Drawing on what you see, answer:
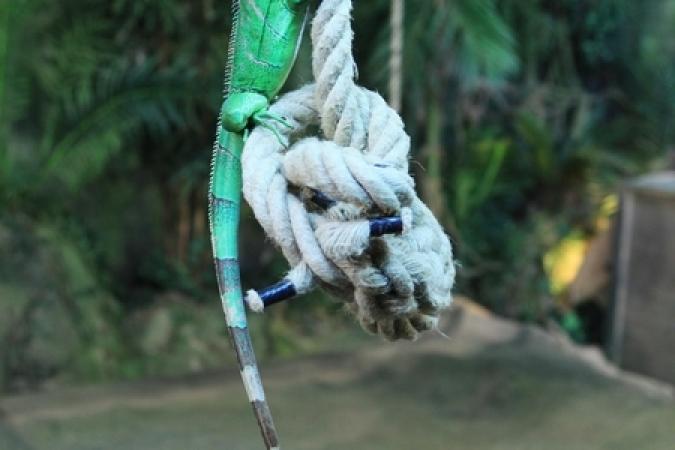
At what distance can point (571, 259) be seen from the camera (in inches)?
184

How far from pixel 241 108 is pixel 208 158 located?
9.78 feet

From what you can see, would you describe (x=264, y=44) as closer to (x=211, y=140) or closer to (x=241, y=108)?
(x=241, y=108)

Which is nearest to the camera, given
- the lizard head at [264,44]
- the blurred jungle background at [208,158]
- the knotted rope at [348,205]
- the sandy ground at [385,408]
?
the knotted rope at [348,205]

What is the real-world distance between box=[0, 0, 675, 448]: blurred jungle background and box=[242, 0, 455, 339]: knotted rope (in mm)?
1601

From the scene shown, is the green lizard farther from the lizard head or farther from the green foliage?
the green foliage

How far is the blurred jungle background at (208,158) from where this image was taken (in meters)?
3.21

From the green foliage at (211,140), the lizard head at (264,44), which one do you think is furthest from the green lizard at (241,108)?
the green foliage at (211,140)

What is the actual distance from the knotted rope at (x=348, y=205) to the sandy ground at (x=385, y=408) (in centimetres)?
159

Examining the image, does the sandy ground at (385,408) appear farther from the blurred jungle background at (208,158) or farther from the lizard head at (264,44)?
the lizard head at (264,44)

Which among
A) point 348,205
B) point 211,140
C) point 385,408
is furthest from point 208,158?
point 348,205

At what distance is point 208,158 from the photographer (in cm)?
376

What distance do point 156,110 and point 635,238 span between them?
6.85 feet

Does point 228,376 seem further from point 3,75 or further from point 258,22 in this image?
point 258,22

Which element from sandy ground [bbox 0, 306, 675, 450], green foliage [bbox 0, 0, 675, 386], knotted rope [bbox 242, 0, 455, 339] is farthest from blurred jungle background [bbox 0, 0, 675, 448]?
knotted rope [bbox 242, 0, 455, 339]
